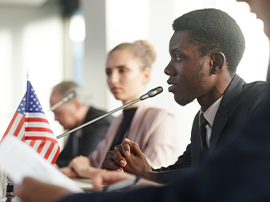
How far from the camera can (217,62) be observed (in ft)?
3.51

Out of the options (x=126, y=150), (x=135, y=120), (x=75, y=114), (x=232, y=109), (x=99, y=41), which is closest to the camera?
(x=232, y=109)

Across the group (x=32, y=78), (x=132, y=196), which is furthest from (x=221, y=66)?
(x=32, y=78)

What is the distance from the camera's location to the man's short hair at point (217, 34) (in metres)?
1.07

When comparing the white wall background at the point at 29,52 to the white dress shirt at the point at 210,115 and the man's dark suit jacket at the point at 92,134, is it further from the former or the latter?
the white dress shirt at the point at 210,115

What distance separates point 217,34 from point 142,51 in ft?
3.24

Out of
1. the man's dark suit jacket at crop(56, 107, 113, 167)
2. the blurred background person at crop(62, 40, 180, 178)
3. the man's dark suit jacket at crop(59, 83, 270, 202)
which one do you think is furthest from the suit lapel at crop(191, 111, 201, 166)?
the man's dark suit jacket at crop(56, 107, 113, 167)

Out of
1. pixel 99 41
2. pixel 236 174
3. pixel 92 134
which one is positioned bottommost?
pixel 92 134

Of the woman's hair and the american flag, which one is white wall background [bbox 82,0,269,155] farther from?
the american flag

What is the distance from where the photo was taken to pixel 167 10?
2695mm

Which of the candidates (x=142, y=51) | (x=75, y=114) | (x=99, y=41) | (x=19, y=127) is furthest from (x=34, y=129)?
(x=99, y=41)

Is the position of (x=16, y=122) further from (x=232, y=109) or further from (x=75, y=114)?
(x=75, y=114)

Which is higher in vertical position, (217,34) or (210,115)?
(217,34)

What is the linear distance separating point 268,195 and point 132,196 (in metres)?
0.16

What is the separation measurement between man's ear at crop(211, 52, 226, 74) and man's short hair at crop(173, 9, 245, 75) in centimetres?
1
